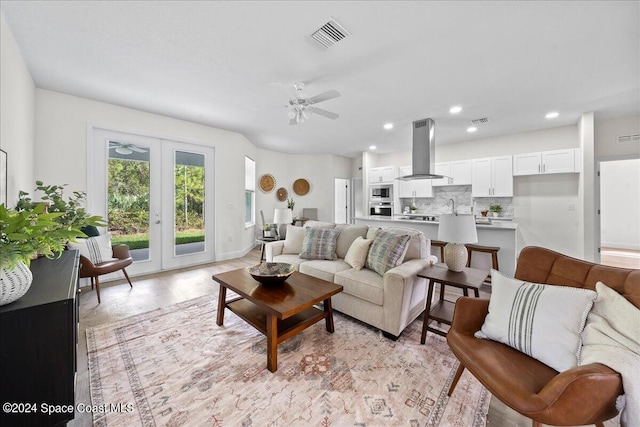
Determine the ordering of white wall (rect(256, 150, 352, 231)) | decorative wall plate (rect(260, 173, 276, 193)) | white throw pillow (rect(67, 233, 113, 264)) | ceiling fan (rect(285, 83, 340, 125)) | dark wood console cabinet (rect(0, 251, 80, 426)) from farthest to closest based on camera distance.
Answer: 1. white wall (rect(256, 150, 352, 231))
2. decorative wall plate (rect(260, 173, 276, 193))
3. white throw pillow (rect(67, 233, 113, 264))
4. ceiling fan (rect(285, 83, 340, 125))
5. dark wood console cabinet (rect(0, 251, 80, 426))

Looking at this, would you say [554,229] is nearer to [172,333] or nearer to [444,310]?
[444,310]

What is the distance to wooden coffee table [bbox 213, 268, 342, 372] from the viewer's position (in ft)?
6.05

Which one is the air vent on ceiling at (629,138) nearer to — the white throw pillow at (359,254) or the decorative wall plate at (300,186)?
the white throw pillow at (359,254)

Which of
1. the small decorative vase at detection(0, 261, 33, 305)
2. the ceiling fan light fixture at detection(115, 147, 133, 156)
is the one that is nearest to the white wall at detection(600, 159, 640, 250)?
the small decorative vase at detection(0, 261, 33, 305)

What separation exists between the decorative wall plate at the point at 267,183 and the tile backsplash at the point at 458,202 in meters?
3.49

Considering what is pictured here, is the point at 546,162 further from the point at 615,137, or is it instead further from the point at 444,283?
the point at 444,283

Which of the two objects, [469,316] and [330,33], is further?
[330,33]

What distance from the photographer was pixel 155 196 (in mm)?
4230

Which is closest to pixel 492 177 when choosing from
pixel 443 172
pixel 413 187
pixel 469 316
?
pixel 443 172

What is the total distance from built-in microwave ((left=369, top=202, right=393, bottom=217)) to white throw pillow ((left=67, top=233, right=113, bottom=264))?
5.64 metres

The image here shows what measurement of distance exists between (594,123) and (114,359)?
7.22m

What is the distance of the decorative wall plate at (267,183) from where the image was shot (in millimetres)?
6640

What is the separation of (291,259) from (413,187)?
4329 millimetres

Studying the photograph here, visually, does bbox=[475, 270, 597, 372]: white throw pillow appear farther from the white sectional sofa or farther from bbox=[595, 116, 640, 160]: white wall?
bbox=[595, 116, 640, 160]: white wall
